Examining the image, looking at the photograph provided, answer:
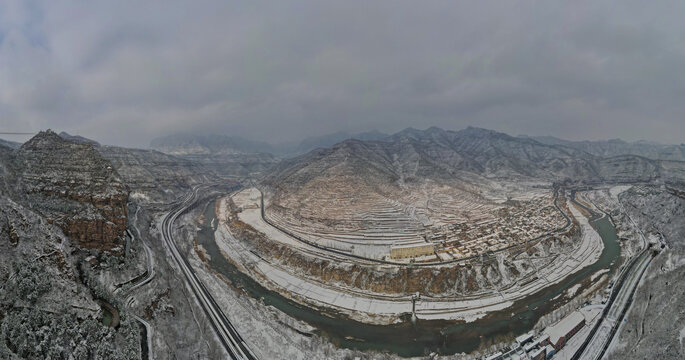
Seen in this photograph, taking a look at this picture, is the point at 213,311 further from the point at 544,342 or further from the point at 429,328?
the point at 544,342

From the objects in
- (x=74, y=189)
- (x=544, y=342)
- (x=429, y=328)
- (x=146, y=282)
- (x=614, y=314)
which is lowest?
(x=429, y=328)

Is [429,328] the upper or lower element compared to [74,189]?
lower

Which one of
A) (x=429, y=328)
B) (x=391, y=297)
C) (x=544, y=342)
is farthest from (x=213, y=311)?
(x=544, y=342)

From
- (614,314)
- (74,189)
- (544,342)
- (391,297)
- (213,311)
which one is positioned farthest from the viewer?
(391,297)

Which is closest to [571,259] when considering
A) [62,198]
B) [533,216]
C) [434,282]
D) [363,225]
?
[533,216]

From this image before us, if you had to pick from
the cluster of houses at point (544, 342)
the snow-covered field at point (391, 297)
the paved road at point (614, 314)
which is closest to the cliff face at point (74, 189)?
the snow-covered field at point (391, 297)

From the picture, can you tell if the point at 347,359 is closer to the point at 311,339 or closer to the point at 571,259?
the point at 311,339

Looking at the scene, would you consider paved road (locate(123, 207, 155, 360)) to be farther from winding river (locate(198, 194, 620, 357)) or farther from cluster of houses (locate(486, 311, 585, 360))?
cluster of houses (locate(486, 311, 585, 360))

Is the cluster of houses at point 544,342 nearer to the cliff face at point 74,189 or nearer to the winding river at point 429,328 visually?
the winding river at point 429,328

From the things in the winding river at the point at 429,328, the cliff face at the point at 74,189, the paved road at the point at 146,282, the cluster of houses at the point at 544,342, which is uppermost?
the cliff face at the point at 74,189
